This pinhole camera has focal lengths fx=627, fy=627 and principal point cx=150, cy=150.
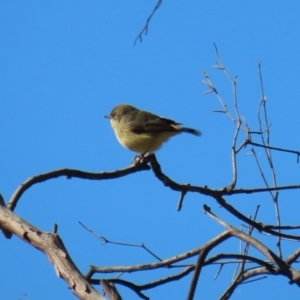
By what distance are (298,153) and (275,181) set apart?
864 millimetres

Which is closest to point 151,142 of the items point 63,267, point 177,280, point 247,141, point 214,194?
point 247,141

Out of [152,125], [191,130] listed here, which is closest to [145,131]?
[152,125]

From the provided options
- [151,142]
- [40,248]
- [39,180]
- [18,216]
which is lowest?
[40,248]

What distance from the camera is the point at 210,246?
7.64ft

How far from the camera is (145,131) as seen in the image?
7.07 meters

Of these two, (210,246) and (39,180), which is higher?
(39,180)

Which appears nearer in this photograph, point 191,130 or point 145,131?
point 191,130

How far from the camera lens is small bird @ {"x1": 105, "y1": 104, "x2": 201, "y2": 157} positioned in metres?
6.93

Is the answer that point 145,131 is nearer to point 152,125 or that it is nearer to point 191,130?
point 152,125

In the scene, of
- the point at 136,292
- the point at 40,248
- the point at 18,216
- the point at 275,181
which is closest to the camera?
the point at 40,248

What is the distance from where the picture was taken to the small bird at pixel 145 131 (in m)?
6.93

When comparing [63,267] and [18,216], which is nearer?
[63,267]

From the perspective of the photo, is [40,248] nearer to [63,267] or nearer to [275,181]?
[63,267]

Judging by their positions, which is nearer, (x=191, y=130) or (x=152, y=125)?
(x=191, y=130)
